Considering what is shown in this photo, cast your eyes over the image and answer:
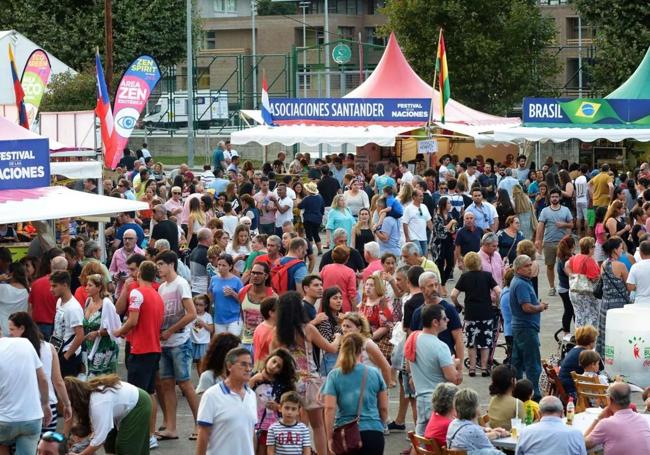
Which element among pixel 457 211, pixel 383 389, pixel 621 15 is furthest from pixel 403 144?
pixel 383 389

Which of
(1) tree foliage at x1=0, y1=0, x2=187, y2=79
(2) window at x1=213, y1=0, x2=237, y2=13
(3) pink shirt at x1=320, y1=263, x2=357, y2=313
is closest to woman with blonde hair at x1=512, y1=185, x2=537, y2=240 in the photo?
(3) pink shirt at x1=320, y1=263, x2=357, y2=313

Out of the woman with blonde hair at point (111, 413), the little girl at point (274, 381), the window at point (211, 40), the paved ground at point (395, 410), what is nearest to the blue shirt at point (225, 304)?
the paved ground at point (395, 410)

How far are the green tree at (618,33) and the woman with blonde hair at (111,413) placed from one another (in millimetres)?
32741

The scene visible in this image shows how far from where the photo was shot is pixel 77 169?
56.6 ft

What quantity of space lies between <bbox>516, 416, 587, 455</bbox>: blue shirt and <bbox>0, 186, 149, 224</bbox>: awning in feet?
21.7

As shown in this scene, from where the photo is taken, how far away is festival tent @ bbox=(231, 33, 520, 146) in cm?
3028

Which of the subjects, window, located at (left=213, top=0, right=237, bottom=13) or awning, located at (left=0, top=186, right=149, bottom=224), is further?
window, located at (left=213, top=0, right=237, bottom=13)

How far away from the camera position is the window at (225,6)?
295 feet

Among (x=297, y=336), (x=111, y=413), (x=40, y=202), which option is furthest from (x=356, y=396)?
(x=40, y=202)

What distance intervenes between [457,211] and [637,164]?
45.4 ft

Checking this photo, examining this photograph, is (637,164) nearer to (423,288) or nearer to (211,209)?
Answer: (211,209)

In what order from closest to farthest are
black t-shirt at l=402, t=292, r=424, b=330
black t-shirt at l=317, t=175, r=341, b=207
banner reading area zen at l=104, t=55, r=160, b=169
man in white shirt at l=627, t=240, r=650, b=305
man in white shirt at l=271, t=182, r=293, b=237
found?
black t-shirt at l=402, t=292, r=424, b=330 → man in white shirt at l=627, t=240, r=650, b=305 → banner reading area zen at l=104, t=55, r=160, b=169 → man in white shirt at l=271, t=182, r=293, b=237 → black t-shirt at l=317, t=175, r=341, b=207

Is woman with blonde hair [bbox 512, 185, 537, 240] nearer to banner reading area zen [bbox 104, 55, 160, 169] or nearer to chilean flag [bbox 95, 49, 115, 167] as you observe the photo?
banner reading area zen [bbox 104, 55, 160, 169]

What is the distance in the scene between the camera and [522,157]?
30047mm
